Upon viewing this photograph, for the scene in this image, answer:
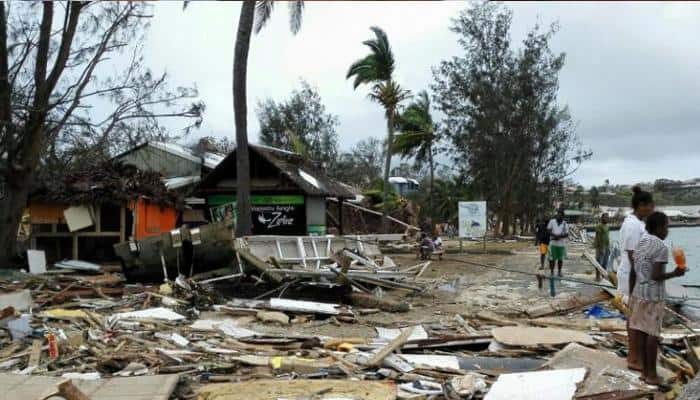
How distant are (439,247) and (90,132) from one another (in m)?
12.4

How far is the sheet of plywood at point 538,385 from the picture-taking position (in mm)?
5664

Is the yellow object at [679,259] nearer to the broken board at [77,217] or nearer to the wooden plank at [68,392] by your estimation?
the wooden plank at [68,392]

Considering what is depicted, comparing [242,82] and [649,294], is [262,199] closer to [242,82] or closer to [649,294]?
[242,82]

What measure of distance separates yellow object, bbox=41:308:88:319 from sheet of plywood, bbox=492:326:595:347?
20.7 feet

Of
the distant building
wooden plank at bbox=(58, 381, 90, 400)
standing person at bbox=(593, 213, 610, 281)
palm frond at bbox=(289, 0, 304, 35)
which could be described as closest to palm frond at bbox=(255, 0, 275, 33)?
palm frond at bbox=(289, 0, 304, 35)

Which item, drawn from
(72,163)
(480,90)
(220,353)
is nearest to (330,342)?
(220,353)

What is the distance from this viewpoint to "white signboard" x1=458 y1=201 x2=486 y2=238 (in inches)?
984

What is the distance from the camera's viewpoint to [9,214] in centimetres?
1625

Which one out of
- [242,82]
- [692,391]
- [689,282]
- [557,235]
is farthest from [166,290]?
[689,282]

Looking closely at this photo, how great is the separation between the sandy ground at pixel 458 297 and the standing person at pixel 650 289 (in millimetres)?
4379

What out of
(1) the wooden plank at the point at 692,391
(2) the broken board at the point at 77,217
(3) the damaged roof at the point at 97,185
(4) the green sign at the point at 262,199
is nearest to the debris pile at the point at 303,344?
(1) the wooden plank at the point at 692,391

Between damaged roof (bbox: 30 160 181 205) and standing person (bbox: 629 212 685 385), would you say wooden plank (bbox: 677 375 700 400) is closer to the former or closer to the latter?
standing person (bbox: 629 212 685 385)

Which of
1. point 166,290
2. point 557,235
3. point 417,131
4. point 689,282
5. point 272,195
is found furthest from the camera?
point 417,131

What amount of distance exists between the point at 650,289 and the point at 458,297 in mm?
7679
